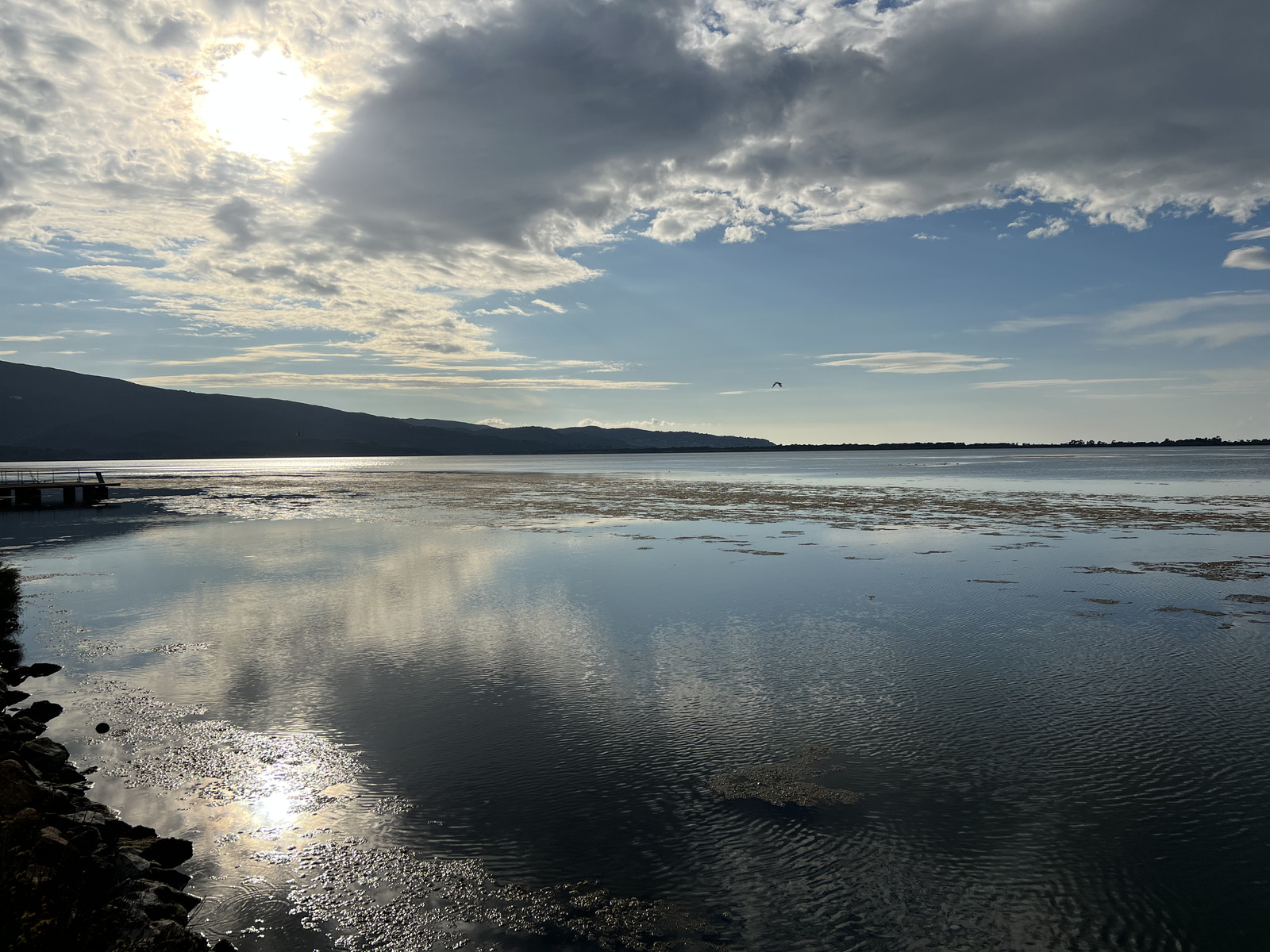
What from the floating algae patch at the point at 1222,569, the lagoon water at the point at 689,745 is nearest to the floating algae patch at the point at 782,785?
the lagoon water at the point at 689,745

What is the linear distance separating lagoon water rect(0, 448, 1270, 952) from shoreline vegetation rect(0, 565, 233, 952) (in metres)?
0.48

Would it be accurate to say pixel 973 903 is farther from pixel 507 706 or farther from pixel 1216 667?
pixel 1216 667

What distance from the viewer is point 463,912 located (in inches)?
301

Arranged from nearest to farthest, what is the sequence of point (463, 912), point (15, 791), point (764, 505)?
point (463, 912)
point (15, 791)
point (764, 505)

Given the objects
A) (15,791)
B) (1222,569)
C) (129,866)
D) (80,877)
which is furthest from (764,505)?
(80,877)

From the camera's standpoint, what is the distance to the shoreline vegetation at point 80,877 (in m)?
6.68

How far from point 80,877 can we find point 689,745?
7856 millimetres

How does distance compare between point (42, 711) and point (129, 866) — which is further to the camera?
point (42, 711)

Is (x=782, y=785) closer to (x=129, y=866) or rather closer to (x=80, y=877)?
(x=129, y=866)

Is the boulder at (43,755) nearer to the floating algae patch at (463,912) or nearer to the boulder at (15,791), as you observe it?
the boulder at (15,791)

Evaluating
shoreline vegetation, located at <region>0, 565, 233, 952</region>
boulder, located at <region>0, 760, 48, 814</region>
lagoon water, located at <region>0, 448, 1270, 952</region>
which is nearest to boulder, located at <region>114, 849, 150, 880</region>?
shoreline vegetation, located at <region>0, 565, 233, 952</region>

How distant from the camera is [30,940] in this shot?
21.2ft

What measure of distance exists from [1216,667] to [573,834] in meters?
14.6

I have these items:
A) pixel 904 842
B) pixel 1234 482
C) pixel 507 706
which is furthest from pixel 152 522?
pixel 1234 482
